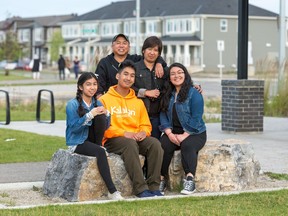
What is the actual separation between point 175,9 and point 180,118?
268ft

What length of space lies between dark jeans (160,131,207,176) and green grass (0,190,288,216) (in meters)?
0.56

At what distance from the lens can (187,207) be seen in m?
8.54

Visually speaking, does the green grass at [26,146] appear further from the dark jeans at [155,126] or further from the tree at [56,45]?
the tree at [56,45]

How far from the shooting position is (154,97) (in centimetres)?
994

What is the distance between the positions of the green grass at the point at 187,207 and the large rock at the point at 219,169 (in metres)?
0.57

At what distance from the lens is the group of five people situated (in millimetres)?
9383

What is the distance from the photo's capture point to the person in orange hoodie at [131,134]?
30.8 feet

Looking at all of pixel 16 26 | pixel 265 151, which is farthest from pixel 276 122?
pixel 16 26

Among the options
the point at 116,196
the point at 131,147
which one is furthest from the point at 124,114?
the point at 116,196

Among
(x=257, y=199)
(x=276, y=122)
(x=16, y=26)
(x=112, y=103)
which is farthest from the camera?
(x=16, y=26)

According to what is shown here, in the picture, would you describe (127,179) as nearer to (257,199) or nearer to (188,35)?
(257,199)

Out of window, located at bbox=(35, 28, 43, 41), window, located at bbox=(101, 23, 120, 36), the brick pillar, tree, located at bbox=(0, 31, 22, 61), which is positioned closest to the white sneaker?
the brick pillar

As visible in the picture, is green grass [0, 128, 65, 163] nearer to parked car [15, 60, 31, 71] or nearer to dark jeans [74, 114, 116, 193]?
dark jeans [74, 114, 116, 193]

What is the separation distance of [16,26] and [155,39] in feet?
418
